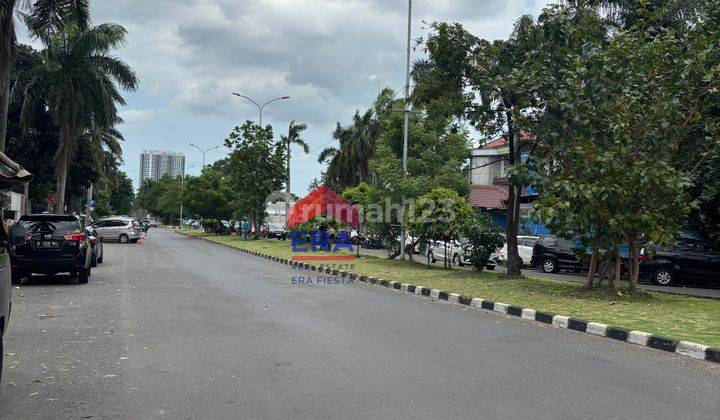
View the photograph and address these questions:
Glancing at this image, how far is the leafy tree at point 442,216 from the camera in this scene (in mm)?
20453

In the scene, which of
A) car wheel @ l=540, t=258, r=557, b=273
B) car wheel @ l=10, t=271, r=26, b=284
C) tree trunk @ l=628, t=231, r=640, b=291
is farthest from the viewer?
car wheel @ l=540, t=258, r=557, b=273

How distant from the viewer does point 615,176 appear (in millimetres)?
13195

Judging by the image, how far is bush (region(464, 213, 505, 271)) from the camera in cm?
2020

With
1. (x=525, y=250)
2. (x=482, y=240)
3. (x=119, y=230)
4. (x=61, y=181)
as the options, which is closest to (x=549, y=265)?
(x=525, y=250)

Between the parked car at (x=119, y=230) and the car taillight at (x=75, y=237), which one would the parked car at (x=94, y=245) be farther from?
the parked car at (x=119, y=230)

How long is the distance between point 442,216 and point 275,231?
37968 millimetres

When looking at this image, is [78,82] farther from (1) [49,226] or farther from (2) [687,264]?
(2) [687,264]

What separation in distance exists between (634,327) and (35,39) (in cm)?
2285

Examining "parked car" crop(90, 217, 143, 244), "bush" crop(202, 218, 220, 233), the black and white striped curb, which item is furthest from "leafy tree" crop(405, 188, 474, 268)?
"bush" crop(202, 218, 220, 233)

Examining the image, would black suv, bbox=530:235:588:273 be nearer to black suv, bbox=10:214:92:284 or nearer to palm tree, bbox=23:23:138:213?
black suv, bbox=10:214:92:284

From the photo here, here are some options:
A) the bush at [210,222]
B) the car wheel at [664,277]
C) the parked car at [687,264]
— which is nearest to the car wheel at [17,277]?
the parked car at [687,264]

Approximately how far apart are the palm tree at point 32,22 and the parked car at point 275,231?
3410 centimetres

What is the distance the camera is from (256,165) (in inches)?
1916

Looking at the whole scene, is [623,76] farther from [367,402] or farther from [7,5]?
[7,5]
